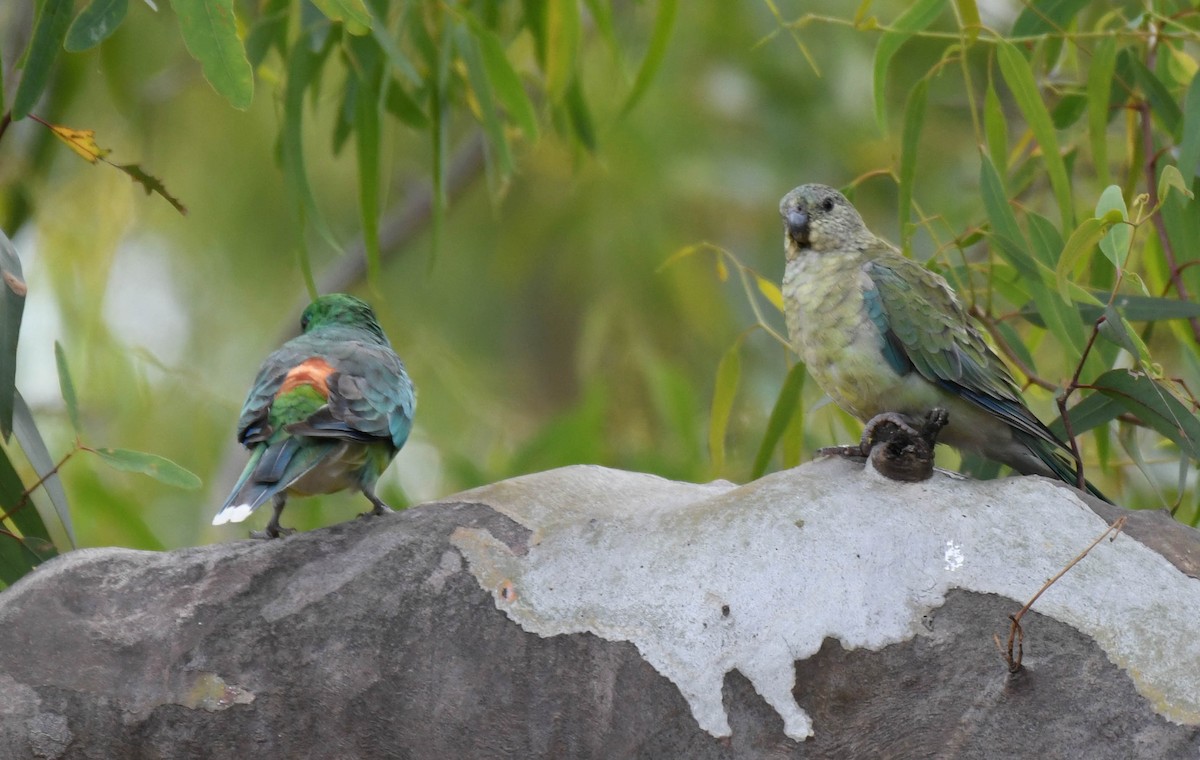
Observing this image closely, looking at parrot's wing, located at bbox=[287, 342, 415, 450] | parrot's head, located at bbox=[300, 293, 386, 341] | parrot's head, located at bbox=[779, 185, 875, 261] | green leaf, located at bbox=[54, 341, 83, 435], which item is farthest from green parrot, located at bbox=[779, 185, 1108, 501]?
green leaf, located at bbox=[54, 341, 83, 435]

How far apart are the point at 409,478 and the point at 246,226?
2160mm

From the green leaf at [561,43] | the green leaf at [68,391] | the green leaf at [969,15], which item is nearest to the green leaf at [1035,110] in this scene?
the green leaf at [969,15]

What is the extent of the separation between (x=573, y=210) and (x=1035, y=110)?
4.03 m

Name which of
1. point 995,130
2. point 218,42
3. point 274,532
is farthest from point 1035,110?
point 274,532

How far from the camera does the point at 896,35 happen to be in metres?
3.21

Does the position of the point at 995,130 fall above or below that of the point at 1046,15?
below

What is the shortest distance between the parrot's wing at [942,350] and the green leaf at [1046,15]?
1011mm

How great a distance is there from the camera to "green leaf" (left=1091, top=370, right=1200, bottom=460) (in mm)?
2623

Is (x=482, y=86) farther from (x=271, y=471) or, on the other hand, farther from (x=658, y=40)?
(x=271, y=471)

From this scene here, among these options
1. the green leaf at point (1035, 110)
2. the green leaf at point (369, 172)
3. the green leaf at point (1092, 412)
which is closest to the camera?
the green leaf at point (1092, 412)

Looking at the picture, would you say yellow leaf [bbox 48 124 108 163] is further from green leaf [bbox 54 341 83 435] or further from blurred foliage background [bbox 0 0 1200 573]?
green leaf [bbox 54 341 83 435]

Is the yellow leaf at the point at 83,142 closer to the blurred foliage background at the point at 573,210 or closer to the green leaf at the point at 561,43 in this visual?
the blurred foliage background at the point at 573,210

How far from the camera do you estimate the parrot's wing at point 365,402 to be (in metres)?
2.58

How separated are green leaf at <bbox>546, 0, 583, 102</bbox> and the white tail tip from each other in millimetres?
2111
